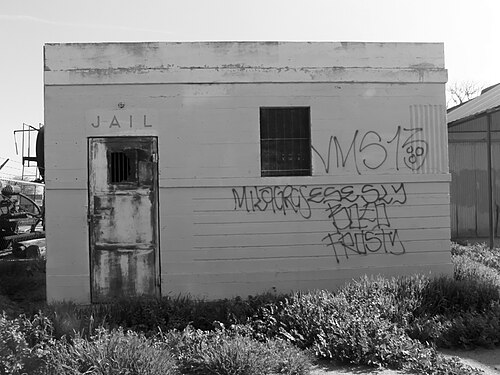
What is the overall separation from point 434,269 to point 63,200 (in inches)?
222

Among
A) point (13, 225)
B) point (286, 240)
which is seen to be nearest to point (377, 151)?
point (286, 240)

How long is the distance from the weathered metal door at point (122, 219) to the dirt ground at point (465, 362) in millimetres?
3249

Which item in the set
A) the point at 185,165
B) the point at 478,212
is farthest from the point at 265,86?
the point at 478,212

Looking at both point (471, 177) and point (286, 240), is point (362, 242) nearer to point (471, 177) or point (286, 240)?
point (286, 240)

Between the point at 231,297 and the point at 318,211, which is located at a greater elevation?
the point at 318,211

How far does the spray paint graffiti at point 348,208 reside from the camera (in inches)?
308

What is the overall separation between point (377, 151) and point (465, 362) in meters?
3.53

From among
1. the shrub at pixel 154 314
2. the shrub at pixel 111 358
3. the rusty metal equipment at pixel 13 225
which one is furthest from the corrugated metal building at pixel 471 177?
the shrub at pixel 111 358

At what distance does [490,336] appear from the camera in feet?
19.2

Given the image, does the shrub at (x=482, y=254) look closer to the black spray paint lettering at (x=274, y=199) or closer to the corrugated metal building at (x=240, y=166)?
the corrugated metal building at (x=240, y=166)

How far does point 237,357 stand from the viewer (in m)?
4.71

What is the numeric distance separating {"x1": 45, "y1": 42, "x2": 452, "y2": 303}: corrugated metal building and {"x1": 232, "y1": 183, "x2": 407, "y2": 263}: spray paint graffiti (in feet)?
0.05

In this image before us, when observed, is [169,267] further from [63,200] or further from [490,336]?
[490,336]

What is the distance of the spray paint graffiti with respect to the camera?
25.6ft
